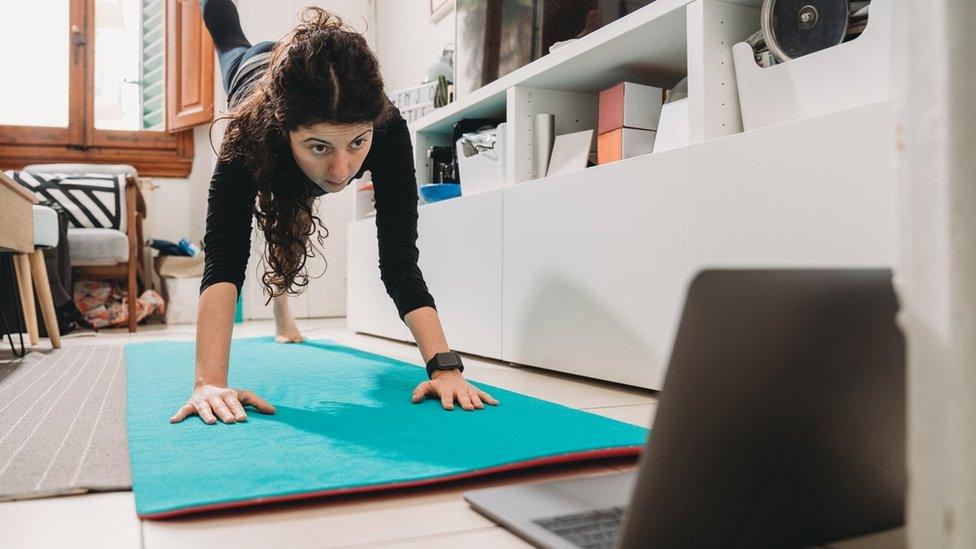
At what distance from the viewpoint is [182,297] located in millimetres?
3674

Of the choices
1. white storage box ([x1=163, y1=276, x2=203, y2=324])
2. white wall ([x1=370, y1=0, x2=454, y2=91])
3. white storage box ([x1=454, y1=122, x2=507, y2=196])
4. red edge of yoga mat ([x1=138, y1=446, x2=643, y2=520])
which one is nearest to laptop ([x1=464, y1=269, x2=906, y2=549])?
red edge of yoga mat ([x1=138, y1=446, x2=643, y2=520])

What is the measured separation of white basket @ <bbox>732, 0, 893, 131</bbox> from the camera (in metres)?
0.99

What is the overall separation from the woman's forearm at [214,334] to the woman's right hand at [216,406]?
0.9 inches

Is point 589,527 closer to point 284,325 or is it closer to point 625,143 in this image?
point 625,143

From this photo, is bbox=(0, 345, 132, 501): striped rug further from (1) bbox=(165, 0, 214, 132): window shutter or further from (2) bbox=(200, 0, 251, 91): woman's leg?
(1) bbox=(165, 0, 214, 132): window shutter

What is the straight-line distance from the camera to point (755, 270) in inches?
15.7

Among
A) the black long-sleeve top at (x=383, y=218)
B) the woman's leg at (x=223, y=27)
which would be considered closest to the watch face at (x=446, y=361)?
the black long-sleeve top at (x=383, y=218)

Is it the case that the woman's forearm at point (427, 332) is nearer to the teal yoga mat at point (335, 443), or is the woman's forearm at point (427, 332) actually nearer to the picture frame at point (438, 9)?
the teal yoga mat at point (335, 443)

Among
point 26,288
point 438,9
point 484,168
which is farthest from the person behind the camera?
point 438,9

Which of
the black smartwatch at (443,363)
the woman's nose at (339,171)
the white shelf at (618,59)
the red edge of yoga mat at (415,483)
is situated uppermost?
the white shelf at (618,59)

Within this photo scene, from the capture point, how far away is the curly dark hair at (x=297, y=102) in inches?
42.8

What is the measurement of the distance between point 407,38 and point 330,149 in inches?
111

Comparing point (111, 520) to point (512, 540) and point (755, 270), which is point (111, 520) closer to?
point (512, 540)

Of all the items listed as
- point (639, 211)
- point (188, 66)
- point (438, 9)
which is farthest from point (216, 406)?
point (188, 66)
